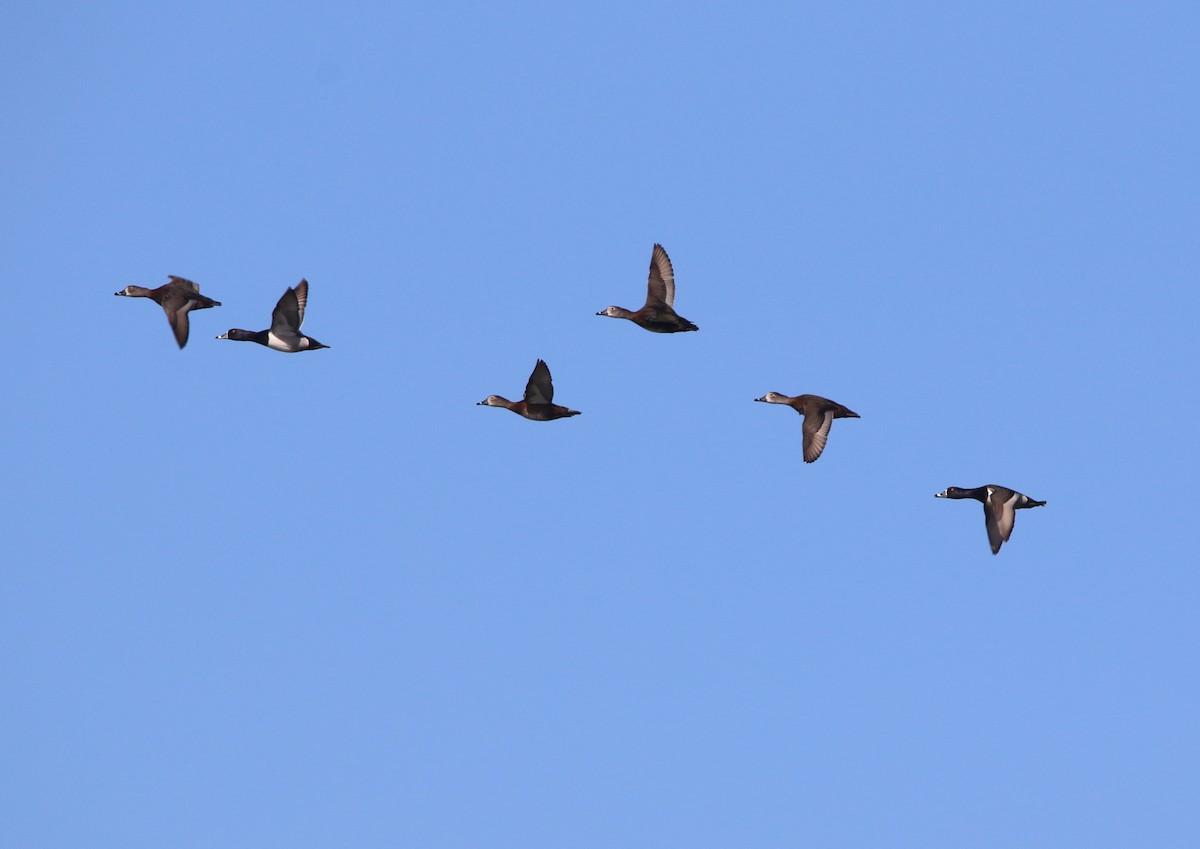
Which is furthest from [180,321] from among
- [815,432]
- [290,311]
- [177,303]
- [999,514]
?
[999,514]

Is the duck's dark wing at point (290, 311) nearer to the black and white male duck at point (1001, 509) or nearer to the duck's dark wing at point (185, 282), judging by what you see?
the duck's dark wing at point (185, 282)

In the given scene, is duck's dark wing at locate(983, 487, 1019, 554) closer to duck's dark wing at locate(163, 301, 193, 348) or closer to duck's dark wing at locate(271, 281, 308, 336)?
duck's dark wing at locate(271, 281, 308, 336)

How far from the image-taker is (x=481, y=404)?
44.1m

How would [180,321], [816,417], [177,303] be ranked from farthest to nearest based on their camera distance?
1. [816,417]
2. [177,303]
3. [180,321]

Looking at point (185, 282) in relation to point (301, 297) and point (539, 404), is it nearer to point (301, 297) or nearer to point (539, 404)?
point (301, 297)

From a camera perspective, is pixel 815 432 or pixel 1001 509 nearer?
pixel 1001 509

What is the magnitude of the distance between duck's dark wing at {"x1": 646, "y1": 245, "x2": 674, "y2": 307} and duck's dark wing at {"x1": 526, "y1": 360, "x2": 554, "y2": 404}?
3867mm

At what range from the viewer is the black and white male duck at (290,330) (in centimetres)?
4391

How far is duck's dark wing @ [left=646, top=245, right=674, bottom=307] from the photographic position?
1778 inches

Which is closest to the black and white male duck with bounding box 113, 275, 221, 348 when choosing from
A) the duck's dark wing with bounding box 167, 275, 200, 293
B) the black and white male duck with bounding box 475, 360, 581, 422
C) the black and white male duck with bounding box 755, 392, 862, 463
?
the duck's dark wing with bounding box 167, 275, 200, 293

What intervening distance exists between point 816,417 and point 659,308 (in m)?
4.93

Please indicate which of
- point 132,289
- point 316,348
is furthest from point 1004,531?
point 132,289

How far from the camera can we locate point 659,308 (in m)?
44.8

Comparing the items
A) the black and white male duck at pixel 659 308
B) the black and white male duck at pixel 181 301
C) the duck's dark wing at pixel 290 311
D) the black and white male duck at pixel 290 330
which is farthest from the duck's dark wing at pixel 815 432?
the black and white male duck at pixel 181 301
